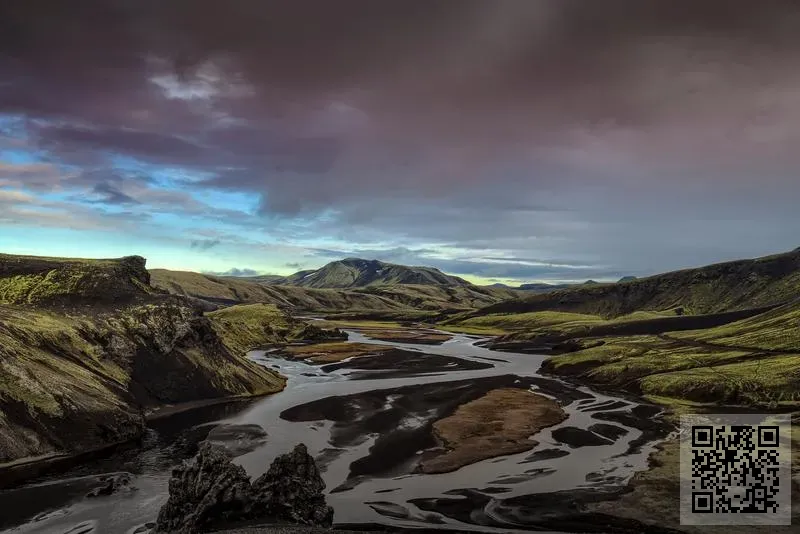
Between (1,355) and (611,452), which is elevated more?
(1,355)

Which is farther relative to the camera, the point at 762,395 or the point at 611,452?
the point at 762,395

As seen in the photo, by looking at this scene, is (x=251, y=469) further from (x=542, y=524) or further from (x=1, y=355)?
(x=1, y=355)

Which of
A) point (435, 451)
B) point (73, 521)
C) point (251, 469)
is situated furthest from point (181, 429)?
point (435, 451)

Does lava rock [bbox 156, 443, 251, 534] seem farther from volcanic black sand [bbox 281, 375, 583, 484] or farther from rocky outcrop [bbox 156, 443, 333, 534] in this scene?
volcanic black sand [bbox 281, 375, 583, 484]

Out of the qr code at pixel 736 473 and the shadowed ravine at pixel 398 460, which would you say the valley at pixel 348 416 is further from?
the qr code at pixel 736 473

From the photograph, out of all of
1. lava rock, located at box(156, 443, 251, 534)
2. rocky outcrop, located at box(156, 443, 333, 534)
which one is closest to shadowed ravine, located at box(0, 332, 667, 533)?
rocky outcrop, located at box(156, 443, 333, 534)

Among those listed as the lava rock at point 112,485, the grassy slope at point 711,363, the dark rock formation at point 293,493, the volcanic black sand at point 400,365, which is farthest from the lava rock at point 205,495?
the grassy slope at point 711,363
